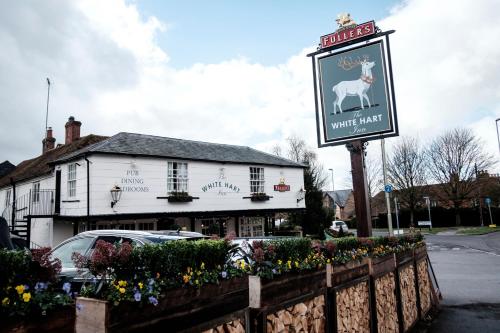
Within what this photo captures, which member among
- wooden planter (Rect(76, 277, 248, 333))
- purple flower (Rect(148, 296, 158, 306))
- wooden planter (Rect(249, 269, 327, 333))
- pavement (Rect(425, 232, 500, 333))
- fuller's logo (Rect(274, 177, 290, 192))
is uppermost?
fuller's logo (Rect(274, 177, 290, 192))

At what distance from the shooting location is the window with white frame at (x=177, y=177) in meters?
19.0

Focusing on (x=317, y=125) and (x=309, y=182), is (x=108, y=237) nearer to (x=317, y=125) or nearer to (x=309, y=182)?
(x=317, y=125)

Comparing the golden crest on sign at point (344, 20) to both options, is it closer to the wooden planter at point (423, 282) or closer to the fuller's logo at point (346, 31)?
the fuller's logo at point (346, 31)

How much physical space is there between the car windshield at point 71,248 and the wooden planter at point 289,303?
4.26m

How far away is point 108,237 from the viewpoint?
22.5ft

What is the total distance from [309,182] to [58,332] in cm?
3054

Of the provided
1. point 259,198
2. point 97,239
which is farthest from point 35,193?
point 97,239

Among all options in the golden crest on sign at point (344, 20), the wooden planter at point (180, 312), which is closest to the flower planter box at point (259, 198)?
the golden crest on sign at point (344, 20)

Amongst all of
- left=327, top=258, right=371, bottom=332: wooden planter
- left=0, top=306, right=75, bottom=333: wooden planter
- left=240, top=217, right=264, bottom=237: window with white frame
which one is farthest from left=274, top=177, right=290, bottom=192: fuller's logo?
left=0, top=306, right=75, bottom=333: wooden planter

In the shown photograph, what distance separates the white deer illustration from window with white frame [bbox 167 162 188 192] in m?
11.1

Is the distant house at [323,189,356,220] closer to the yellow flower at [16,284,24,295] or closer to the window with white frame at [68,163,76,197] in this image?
the window with white frame at [68,163,76,197]

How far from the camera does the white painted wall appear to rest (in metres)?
16.4

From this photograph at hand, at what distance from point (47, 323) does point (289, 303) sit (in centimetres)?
263

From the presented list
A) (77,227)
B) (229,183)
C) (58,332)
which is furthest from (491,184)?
(58,332)
